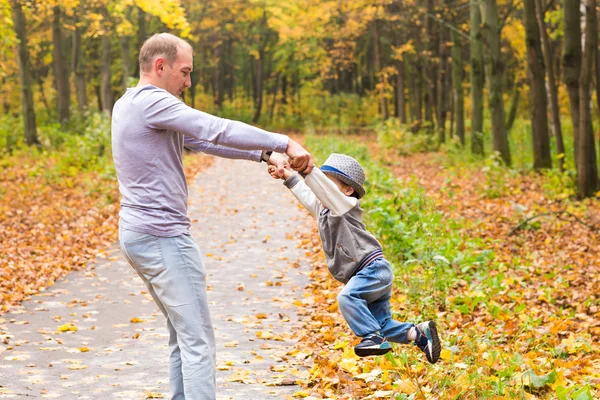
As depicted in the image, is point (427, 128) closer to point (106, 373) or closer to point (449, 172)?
point (449, 172)

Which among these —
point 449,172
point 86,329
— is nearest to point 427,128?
point 449,172

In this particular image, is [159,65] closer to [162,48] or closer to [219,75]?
[162,48]

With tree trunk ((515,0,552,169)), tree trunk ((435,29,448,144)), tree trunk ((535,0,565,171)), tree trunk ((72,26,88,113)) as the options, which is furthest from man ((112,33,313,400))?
tree trunk ((72,26,88,113))

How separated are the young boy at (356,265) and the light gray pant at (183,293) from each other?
88cm

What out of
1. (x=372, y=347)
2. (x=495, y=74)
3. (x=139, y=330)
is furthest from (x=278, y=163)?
(x=495, y=74)

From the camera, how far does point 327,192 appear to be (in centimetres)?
422

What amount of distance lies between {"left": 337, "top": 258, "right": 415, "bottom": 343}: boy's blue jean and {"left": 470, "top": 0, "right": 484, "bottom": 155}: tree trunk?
55.3ft

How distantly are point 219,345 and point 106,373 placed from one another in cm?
119

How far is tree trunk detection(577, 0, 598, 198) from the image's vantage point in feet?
44.4

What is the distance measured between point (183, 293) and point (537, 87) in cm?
1468

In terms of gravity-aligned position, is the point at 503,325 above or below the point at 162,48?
below

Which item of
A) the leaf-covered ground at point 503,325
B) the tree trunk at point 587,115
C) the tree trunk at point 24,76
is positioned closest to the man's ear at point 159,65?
the leaf-covered ground at point 503,325

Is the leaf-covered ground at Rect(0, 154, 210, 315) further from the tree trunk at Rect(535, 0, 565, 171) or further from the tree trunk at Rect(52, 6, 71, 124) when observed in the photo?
the tree trunk at Rect(535, 0, 565, 171)

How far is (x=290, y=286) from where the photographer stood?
9734 mm
